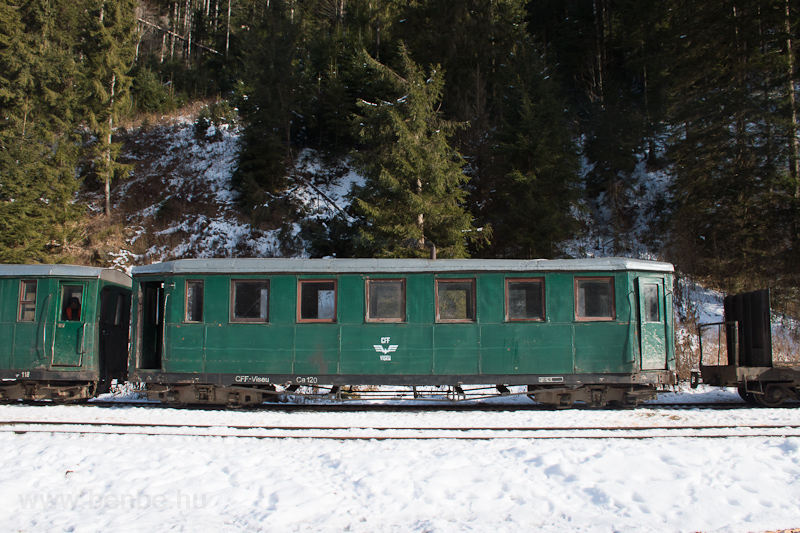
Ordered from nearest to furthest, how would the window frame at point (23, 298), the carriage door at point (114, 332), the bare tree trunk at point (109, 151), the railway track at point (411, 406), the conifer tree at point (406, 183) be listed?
the railway track at point (411, 406), the window frame at point (23, 298), the carriage door at point (114, 332), the conifer tree at point (406, 183), the bare tree trunk at point (109, 151)

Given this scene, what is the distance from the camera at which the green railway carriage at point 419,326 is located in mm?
9930

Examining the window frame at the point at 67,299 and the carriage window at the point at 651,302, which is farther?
the window frame at the point at 67,299

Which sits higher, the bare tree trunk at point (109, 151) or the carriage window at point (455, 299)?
the bare tree trunk at point (109, 151)

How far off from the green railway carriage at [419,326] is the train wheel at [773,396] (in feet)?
8.05

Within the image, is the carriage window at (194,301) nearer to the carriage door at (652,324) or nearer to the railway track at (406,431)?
the railway track at (406,431)

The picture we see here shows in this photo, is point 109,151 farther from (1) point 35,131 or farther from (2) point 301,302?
(2) point 301,302

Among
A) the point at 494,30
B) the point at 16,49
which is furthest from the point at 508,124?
the point at 16,49

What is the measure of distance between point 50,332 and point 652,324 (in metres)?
13.2

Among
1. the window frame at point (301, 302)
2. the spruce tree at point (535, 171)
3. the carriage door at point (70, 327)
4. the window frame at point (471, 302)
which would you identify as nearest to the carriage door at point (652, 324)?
the window frame at point (471, 302)

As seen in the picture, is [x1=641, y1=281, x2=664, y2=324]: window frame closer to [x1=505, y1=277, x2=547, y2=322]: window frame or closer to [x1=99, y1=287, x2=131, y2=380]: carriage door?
[x1=505, y1=277, x2=547, y2=322]: window frame

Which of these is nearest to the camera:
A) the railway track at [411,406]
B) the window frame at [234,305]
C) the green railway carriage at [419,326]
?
the green railway carriage at [419,326]

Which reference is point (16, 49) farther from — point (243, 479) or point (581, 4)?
point (581, 4)

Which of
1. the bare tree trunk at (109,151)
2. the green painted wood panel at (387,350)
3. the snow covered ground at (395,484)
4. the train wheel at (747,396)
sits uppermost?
the bare tree trunk at (109,151)

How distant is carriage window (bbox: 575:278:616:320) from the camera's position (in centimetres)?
1001
